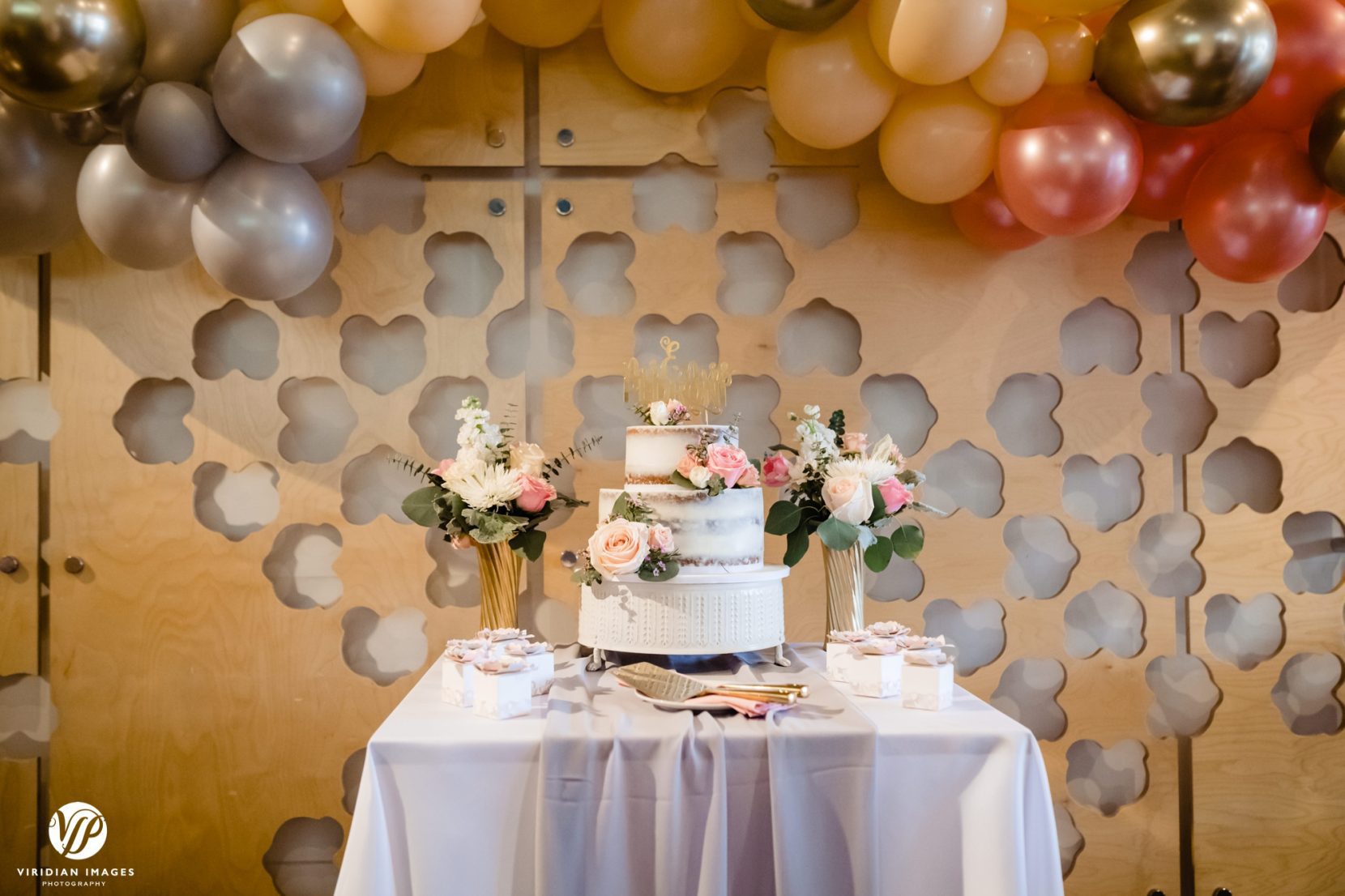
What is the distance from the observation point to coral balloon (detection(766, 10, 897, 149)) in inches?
89.3

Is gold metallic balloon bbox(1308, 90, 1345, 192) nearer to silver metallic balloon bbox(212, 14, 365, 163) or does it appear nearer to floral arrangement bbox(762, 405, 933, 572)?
floral arrangement bbox(762, 405, 933, 572)

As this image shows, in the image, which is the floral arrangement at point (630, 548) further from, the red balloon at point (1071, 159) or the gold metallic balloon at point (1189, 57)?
the gold metallic balloon at point (1189, 57)

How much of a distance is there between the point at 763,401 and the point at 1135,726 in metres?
1.39

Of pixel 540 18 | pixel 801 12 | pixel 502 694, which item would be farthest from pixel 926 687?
pixel 540 18

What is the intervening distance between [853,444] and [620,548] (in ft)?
2.22

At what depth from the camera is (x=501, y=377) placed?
267 centimetres

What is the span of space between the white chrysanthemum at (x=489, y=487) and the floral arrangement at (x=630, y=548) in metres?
0.24

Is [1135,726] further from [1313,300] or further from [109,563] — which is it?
[109,563]

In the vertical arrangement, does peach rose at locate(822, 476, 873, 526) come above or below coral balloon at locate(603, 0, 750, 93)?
below

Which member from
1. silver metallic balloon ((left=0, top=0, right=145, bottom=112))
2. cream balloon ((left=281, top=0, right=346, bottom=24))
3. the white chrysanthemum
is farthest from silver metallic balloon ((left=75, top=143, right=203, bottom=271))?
the white chrysanthemum

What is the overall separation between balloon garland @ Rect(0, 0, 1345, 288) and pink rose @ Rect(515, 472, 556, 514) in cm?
75

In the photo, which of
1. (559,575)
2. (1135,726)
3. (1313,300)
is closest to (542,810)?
(559,575)

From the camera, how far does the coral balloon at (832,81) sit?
2268 mm

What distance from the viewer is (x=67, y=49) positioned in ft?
6.00
